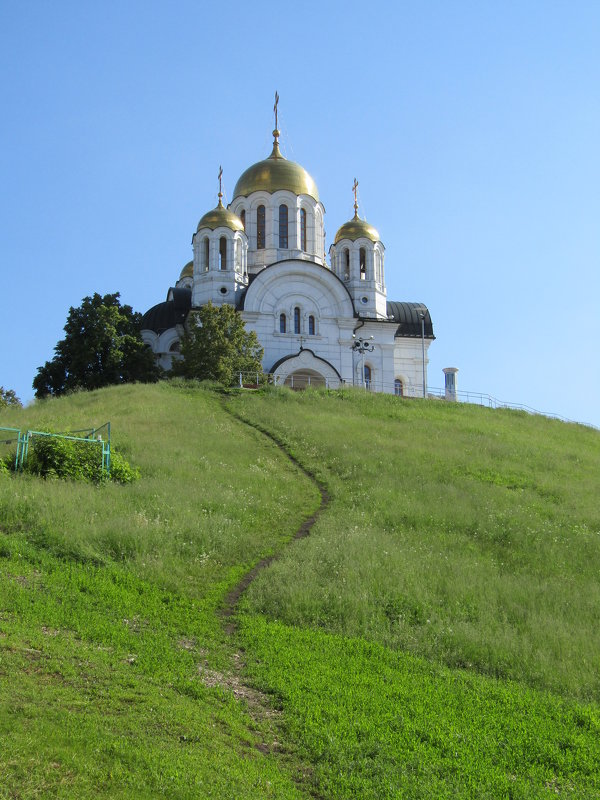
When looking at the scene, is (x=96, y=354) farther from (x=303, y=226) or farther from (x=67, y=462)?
(x=67, y=462)

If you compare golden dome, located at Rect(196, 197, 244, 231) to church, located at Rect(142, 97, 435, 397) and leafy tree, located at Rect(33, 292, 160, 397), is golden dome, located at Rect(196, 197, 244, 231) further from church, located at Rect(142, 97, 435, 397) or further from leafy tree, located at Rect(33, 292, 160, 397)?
leafy tree, located at Rect(33, 292, 160, 397)

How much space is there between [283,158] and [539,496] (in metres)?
31.2

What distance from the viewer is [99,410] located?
26.0 meters

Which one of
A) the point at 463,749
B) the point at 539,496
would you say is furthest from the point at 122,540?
the point at 539,496

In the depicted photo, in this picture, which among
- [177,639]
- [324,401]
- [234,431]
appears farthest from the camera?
[324,401]

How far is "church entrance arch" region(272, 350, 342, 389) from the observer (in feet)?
128

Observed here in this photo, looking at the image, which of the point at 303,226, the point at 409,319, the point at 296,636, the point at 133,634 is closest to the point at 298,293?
the point at 303,226

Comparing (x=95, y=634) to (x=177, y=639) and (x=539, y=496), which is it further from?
(x=539, y=496)

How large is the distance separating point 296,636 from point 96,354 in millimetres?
28904

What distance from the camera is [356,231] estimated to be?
45.7m

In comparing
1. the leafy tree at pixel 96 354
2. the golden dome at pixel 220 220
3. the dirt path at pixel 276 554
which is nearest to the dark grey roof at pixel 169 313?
the golden dome at pixel 220 220

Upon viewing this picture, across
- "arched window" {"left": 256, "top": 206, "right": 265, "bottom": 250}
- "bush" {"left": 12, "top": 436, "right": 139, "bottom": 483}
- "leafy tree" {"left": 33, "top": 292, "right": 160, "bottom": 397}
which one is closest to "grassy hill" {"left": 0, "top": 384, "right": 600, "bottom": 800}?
"bush" {"left": 12, "top": 436, "right": 139, "bottom": 483}

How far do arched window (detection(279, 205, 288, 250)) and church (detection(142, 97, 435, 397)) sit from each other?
52 mm

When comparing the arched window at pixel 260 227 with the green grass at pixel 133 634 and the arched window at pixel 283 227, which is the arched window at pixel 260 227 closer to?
the arched window at pixel 283 227
